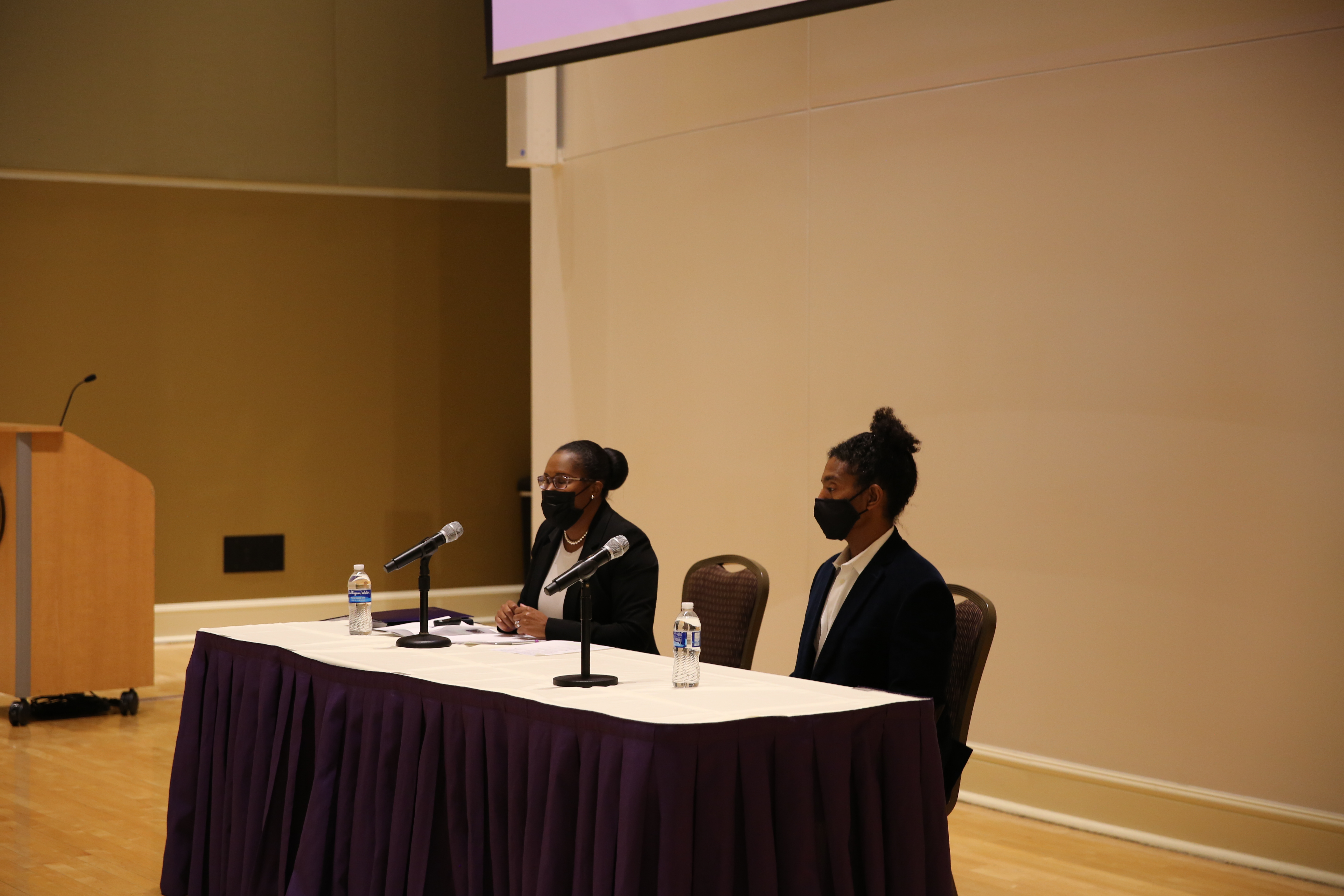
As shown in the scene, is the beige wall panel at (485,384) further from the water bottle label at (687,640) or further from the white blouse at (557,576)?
the water bottle label at (687,640)

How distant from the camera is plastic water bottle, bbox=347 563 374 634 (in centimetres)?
375

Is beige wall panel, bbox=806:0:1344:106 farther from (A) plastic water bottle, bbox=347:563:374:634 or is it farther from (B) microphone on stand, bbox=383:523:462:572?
(A) plastic water bottle, bbox=347:563:374:634

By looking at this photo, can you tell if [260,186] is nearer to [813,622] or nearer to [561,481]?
[561,481]

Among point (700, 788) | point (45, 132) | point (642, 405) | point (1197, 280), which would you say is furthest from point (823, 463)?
point (45, 132)

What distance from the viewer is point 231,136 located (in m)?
8.20

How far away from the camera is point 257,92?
27.1 feet

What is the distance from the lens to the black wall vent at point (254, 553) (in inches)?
326

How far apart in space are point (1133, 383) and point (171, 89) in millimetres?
6002

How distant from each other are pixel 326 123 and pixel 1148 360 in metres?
5.65

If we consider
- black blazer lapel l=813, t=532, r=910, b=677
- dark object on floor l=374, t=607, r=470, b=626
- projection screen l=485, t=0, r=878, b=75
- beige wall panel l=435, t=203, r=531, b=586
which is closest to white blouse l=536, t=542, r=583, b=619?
dark object on floor l=374, t=607, r=470, b=626

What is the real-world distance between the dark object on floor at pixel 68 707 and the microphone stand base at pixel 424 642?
3149 millimetres

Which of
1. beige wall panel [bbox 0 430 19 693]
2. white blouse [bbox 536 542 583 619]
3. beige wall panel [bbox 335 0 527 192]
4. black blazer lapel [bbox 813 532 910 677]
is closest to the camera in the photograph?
black blazer lapel [bbox 813 532 910 677]

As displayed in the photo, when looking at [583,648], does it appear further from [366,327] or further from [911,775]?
[366,327]

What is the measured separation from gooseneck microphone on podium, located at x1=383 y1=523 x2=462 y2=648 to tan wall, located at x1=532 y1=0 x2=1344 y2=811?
210 cm
